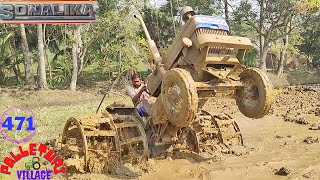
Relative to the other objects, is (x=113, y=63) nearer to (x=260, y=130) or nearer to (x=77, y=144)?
(x=260, y=130)

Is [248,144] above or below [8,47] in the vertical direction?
below

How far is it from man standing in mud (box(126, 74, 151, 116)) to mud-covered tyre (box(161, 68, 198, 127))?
58.1 inches

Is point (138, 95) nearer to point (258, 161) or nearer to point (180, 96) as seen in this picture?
point (180, 96)

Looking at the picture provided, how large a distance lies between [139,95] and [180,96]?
2.14m

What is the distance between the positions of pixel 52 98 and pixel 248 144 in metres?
14.4

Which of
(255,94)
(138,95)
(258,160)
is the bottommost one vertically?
(258,160)

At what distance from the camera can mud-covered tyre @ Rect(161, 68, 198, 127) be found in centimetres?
504

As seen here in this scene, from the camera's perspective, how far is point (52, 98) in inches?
816

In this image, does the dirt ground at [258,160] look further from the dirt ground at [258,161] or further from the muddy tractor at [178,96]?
the muddy tractor at [178,96]

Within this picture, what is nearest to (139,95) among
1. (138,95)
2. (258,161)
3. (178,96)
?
(138,95)

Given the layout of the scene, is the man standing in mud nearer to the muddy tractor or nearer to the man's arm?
the man's arm

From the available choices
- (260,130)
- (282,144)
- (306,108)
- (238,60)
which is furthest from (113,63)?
(238,60)

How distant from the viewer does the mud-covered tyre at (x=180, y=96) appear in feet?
16.5

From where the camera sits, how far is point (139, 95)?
7324 mm
